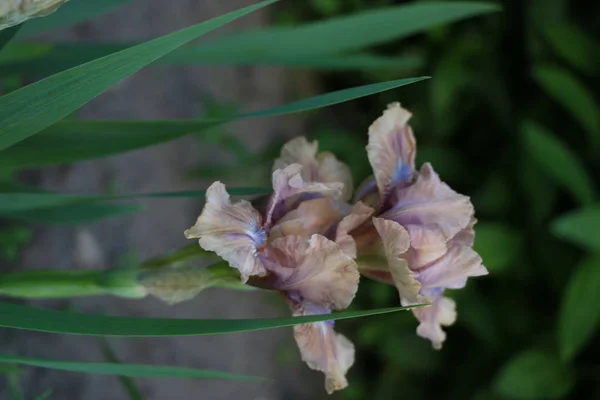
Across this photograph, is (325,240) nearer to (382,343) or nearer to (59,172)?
(59,172)

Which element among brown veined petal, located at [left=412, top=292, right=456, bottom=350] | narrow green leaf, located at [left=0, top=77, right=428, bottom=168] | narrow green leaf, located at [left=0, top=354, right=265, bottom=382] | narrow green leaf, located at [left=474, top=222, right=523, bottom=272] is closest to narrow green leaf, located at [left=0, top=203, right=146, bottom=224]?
narrow green leaf, located at [left=0, top=77, right=428, bottom=168]

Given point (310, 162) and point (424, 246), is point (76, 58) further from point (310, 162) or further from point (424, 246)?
point (424, 246)

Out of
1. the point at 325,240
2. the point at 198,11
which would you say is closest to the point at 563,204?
the point at 198,11

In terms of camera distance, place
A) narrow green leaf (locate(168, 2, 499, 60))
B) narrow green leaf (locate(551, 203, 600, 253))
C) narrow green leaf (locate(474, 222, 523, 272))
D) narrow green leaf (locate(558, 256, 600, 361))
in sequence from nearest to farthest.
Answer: narrow green leaf (locate(168, 2, 499, 60)), narrow green leaf (locate(551, 203, 600, 253)), narrow green leaf (locate(558, 256, 600, 361)), narrow green leaf (locate(474, 222, 523, 272))

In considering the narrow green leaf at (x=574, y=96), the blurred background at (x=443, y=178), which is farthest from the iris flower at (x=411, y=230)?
A: the narrow green leaf at (x=574, y=96)

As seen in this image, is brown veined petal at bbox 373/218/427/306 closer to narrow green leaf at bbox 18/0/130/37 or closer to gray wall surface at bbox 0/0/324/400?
narrow green leaf at bbox 18/0/130/37

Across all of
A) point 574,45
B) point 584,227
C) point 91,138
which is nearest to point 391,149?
point 91,138

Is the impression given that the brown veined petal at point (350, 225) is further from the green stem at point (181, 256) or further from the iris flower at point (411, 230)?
the green stem at point (181, 256)
